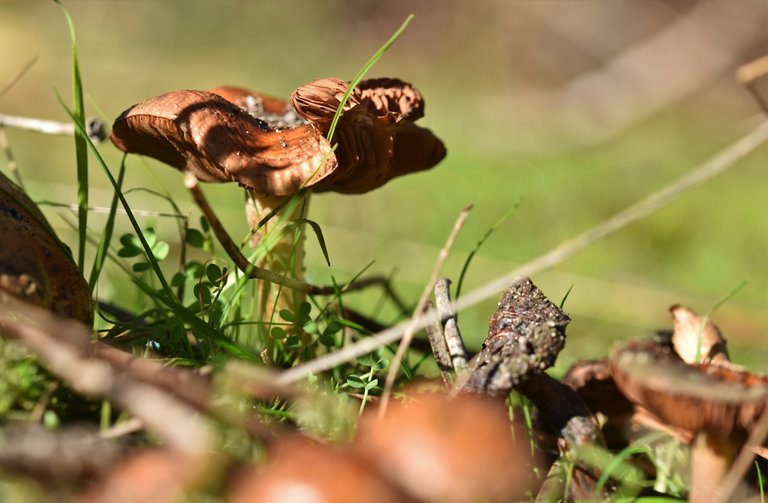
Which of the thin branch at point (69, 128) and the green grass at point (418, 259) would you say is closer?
the green grass at point (418, 259)

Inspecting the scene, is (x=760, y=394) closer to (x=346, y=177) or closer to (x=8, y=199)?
(x=346, y=177)

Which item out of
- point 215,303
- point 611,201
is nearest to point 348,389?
point 215,303

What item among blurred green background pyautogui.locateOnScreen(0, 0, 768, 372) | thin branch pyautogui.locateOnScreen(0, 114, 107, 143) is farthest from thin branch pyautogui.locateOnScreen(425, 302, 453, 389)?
→ blurred green background pyautogui.locateOnScreen(0, 0, 768, 372)

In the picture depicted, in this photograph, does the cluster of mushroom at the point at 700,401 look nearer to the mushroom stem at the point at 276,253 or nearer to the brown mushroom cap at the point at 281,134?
the brown mushroom cap at the point at 281,134

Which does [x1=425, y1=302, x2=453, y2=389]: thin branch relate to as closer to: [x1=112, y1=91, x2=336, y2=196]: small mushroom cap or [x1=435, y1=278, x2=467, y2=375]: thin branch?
[x1=435, y1=278, x2=467, y2=375]: thin branch

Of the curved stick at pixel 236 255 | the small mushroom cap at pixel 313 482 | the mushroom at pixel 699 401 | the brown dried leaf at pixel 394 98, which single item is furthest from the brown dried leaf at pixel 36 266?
the mushroom at pixel 699 401

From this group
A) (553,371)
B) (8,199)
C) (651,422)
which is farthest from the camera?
(553,371)
